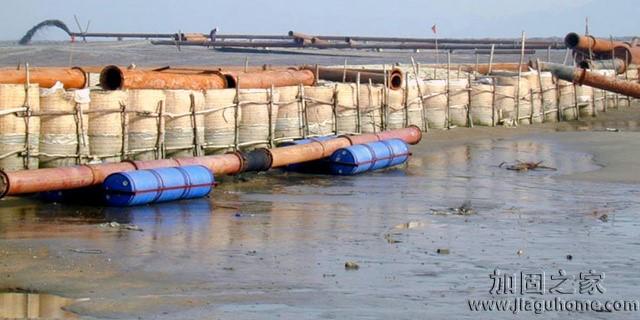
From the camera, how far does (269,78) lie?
24.0 metres

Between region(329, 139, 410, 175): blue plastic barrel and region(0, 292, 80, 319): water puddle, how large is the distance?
34.4ft

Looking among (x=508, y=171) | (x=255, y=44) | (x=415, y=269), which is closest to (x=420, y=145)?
(x=508, y=171)

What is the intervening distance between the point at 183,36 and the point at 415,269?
64.3 m

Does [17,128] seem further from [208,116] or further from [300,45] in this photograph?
[300,45]

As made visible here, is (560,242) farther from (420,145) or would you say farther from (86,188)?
(420,145)

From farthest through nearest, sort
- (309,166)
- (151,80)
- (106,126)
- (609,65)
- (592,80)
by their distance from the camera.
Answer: (609,65) < (592,80) < (309,166) < (151,80) < (106,126)

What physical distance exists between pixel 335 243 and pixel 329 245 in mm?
158

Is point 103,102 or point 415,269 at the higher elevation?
point 103,102

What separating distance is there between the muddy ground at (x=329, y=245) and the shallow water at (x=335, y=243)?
0.03m

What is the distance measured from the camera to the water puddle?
1013 cm

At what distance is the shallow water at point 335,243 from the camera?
36.3 feet

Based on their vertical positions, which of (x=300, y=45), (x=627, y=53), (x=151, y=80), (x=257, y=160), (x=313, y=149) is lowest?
(x=257, y=160)

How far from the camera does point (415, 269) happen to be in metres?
12.6

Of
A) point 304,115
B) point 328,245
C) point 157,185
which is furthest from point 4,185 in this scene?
point 304,115
